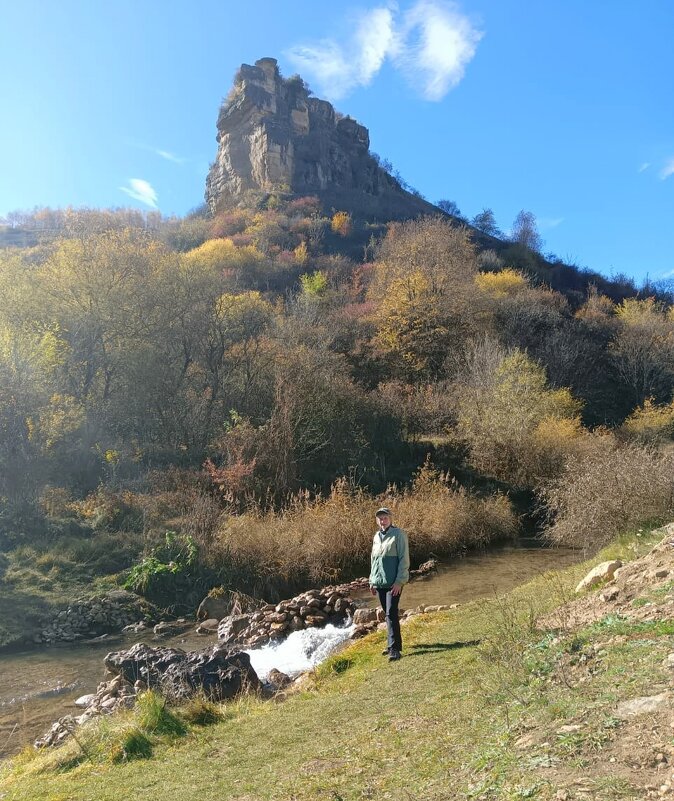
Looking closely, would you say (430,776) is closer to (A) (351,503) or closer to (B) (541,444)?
(A) (351,503)

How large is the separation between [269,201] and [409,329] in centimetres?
4550

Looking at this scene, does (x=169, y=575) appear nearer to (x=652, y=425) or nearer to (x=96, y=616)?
(x=96, y=616)

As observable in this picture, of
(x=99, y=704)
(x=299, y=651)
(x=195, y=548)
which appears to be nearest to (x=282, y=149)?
(x=195, y=548)

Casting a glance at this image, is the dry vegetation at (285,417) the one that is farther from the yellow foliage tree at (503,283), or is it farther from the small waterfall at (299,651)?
the yellow foliage tree at (503,283)

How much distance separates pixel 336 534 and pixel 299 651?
228 inches

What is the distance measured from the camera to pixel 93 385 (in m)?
25.5

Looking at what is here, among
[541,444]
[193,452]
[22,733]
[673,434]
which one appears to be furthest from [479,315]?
[22,733]

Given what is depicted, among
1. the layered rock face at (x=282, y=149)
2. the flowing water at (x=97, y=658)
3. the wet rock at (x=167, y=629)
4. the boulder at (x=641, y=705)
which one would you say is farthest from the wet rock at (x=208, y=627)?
the layered rock face at (x=282, y=149)

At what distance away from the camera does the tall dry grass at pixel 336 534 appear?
15945 millimetres

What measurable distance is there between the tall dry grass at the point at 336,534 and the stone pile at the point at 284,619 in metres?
2.11

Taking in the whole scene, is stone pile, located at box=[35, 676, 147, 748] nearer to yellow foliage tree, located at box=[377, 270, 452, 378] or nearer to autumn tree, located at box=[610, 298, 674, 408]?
yellow foliage tree, located at box=[377, 270, 452, 378]

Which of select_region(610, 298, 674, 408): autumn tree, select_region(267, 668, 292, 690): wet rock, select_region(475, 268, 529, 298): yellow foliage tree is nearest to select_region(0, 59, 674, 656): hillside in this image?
select_region(610, 298, 674, 408): autumn tree

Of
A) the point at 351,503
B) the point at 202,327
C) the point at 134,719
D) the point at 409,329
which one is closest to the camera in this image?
the point at 134,719

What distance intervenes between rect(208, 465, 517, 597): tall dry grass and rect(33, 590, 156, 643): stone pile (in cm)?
227
